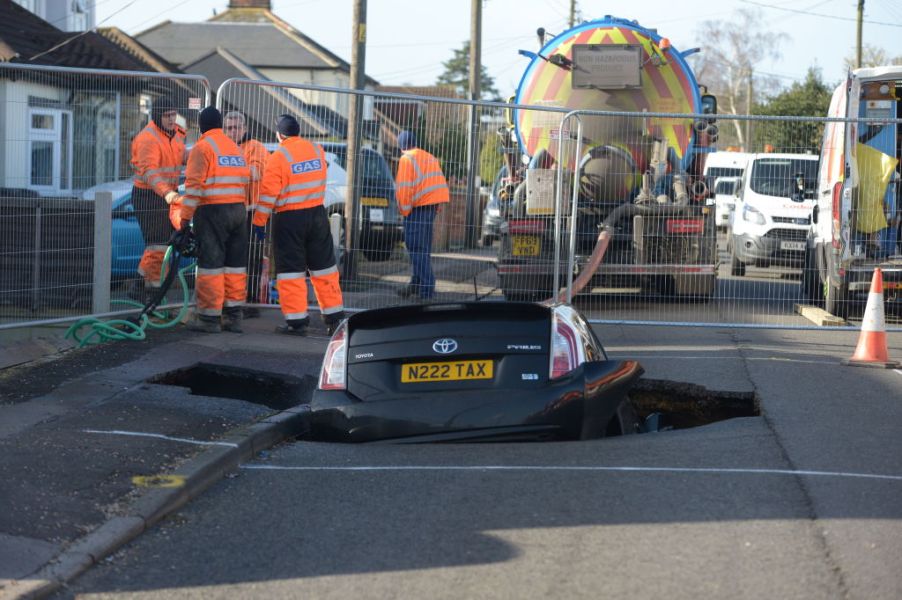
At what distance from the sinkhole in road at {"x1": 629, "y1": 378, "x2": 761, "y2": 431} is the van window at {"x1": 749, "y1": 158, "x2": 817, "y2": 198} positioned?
6816 mm

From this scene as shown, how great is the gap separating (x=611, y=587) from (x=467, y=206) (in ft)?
27.5

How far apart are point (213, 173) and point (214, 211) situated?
332mm

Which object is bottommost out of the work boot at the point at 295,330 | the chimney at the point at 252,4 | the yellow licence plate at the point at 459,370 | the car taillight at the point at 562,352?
the work boot at the point at 295,330

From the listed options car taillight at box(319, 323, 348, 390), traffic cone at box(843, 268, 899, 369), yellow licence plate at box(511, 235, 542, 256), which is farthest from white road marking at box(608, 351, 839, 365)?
car taillight at box(319, 323, 348, 390)

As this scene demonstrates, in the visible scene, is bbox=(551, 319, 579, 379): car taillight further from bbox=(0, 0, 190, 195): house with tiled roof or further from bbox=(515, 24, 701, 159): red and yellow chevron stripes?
bbox=(515, 24, 701, 159): red and yellow chevron stripes

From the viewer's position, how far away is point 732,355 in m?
10.7

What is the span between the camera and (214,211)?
34.8 ft

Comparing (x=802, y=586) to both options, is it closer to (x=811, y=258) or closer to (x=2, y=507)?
(x=2, y=507)

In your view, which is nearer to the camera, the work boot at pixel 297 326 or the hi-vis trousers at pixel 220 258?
the hi-vis trousers at pixel 220 258

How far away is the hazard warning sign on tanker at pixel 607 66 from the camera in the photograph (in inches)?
576

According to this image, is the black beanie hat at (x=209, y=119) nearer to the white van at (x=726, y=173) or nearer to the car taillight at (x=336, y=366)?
the car taillight at (x=336, y=366)

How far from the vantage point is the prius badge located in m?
6.66

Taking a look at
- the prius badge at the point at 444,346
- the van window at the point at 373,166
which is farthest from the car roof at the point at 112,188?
the prius badge at the point at 444,346

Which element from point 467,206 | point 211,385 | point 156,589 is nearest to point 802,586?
point 156,589
